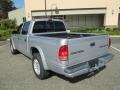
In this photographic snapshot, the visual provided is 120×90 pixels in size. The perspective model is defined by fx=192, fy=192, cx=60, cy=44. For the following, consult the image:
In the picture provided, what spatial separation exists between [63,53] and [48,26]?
2.79 meters

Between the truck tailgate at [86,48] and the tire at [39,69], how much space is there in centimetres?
124

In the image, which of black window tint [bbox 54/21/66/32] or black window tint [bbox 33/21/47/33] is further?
black window tint [bbox 54/21/66/32]

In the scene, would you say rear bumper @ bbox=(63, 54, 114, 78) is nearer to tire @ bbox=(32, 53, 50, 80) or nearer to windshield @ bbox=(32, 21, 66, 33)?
tire @ bbox=(32, 53, 50, 80)

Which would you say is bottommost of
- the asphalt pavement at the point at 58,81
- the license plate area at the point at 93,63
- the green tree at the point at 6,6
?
the asphalt pavement at the point at 58,81

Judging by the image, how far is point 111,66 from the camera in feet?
23.5

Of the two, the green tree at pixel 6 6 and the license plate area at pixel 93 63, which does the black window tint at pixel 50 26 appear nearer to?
the license plate area at pixel 93 63

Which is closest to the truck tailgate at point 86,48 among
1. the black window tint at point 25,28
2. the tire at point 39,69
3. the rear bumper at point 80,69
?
the rear bumper at point 80,69

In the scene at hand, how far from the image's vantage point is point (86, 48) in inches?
200

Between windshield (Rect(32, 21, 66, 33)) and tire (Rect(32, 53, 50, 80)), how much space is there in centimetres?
120

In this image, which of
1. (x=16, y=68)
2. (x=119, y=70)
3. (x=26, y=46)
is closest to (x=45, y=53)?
(x=26, y=46)

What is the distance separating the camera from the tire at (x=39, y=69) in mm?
5752

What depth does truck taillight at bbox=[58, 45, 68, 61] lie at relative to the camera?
4652mm

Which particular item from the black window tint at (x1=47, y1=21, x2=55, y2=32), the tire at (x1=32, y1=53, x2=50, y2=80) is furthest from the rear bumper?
the black window tint at (x1=47, y1=21, x2=55, y2=32)

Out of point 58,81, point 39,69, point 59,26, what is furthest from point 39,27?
point 58,81
